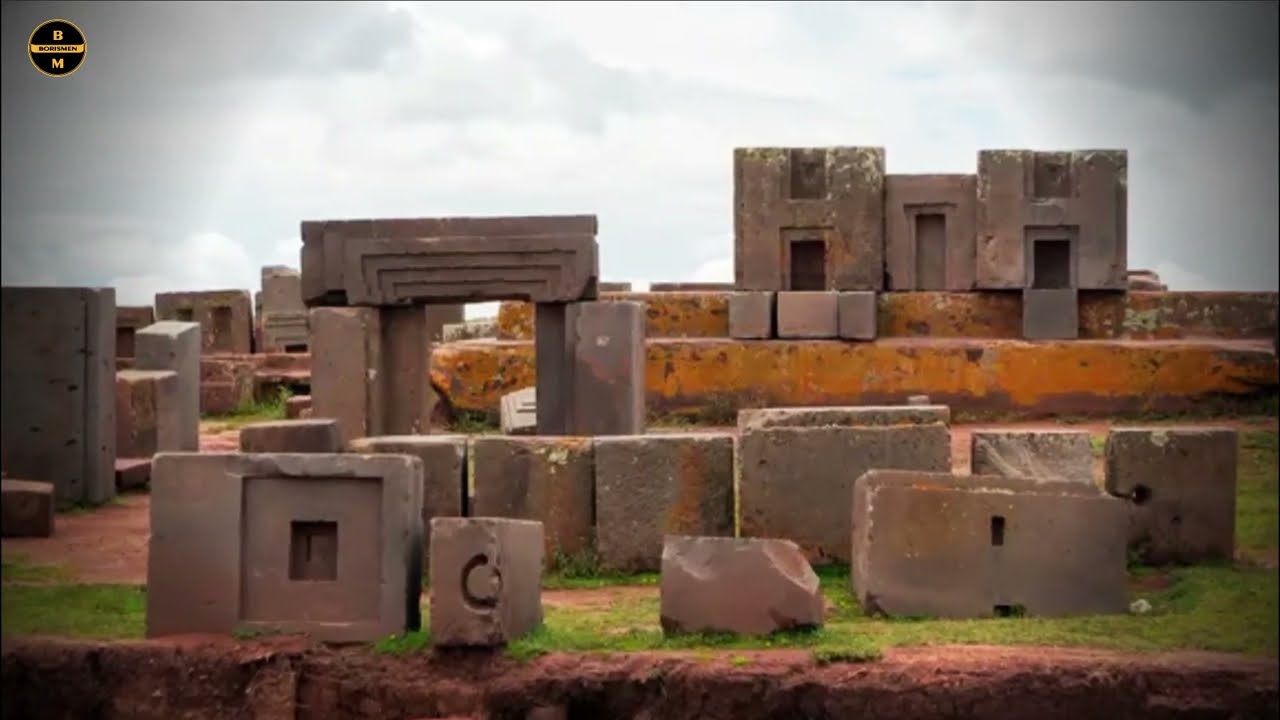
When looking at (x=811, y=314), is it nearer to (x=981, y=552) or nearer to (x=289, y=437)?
(x=289, y=437)

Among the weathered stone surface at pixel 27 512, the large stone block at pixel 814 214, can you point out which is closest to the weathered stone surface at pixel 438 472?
the weathered stone surface at pixel 27 512

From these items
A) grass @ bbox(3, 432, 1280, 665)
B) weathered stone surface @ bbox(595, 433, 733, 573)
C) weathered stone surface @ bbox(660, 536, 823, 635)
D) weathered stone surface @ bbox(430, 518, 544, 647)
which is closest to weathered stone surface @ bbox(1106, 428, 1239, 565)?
grass @ bbox(3, 432, 1280, 665)

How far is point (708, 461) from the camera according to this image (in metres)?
13.6

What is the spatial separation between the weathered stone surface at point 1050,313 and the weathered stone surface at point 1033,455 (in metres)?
9.12

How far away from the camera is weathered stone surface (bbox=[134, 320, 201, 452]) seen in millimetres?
19672

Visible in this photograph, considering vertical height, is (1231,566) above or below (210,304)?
below

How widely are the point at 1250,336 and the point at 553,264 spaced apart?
1066cm

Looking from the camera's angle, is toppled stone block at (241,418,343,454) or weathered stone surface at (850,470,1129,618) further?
toppled stone block at (241,418,343,454)

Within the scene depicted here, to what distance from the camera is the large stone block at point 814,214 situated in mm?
23234

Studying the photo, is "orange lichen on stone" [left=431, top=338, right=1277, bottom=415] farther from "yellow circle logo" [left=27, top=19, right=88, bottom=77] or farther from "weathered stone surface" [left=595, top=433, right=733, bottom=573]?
"yellow circle logo" [left=27, top=19, right=88, bottom=77]

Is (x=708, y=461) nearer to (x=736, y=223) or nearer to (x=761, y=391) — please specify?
(x=761, y=391)

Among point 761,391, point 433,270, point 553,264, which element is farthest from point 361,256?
point 761,391

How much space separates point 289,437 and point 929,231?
437 inches

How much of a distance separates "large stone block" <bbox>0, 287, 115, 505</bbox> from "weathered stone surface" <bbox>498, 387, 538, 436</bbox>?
11.8 ft
